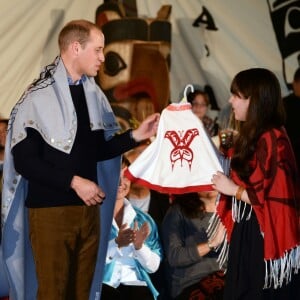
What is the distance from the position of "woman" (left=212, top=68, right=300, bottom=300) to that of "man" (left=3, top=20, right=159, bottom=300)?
533 mm

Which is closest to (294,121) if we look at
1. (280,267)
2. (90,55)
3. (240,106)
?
(240,106)

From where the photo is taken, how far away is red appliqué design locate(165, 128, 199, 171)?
3.33m

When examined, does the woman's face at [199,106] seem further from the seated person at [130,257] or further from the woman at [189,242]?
the seated person at [130,257]

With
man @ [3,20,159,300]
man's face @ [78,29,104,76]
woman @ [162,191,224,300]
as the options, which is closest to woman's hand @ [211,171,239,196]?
man @ [3,20,159,300]

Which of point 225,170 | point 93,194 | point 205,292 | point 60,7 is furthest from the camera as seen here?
point 60,7

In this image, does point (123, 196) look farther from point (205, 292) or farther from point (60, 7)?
point (60, 7)

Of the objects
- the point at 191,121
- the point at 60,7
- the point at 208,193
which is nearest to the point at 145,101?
the point at 60,7

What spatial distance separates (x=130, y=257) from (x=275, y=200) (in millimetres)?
1191

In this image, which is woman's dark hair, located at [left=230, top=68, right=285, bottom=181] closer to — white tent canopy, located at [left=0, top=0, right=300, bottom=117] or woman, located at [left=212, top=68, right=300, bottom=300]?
woman, located at [left=212, top=68, right=300, bottom=300]

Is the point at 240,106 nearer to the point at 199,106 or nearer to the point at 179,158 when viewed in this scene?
the point at 179,158

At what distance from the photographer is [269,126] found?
2.85m

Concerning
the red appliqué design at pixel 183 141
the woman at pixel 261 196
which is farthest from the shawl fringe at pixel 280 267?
the red appliqué design at pixel 183 141

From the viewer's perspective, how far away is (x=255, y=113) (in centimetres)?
286

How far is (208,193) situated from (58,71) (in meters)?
1.33
